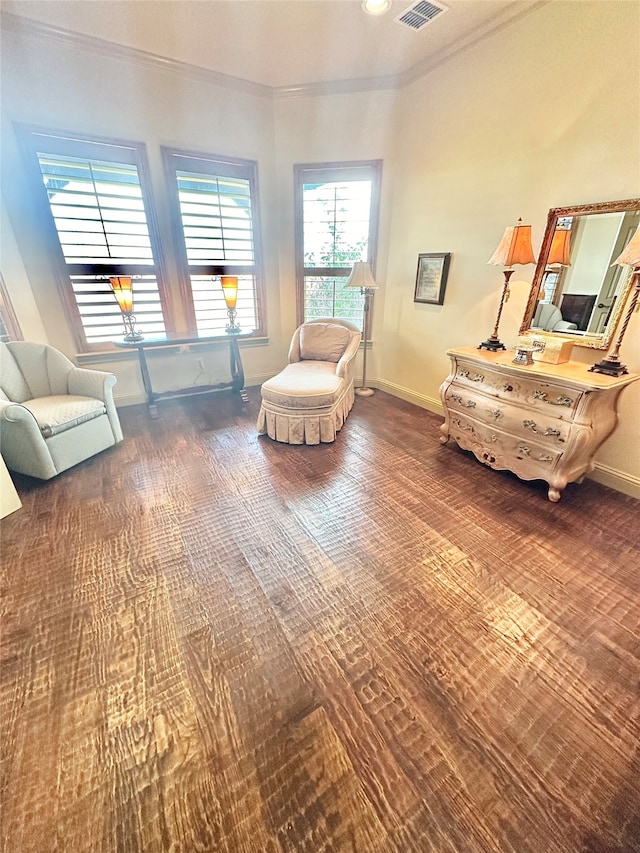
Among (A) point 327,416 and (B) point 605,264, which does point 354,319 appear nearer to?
(A) point 327,416

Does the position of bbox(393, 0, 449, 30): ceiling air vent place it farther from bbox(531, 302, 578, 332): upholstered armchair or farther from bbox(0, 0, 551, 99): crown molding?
bbox(531, 302, 578, 332): upholstered armchair

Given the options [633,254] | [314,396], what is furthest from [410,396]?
[633,254]

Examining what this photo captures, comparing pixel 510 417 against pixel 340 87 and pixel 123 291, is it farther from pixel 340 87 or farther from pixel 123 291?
pixel 340 87

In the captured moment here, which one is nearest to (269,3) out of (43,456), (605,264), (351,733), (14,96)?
(14,96)

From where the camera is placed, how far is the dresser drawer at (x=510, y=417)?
2.04 metres

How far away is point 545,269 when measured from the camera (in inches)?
93.4

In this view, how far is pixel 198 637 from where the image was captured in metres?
1.37

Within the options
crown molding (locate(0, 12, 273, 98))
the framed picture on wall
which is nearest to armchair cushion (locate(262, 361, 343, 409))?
the framed picture on wall

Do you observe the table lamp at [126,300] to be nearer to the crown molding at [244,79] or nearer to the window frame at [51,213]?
the window frame at [51,213]

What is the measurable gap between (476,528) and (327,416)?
1357 mm

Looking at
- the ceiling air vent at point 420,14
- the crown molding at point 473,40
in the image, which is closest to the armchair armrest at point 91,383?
the ceiling air vent at point 420,14

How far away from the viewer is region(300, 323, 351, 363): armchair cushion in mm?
3324

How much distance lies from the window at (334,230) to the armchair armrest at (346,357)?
0.82 metres

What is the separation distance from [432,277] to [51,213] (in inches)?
134
